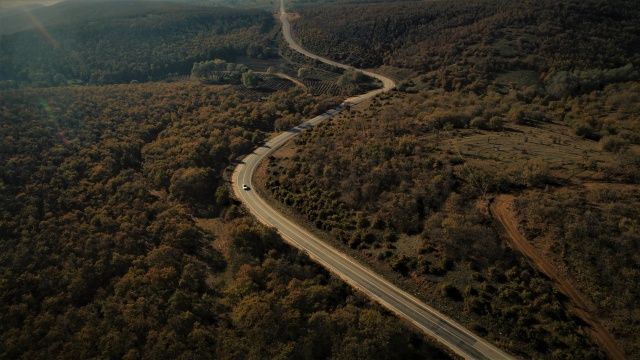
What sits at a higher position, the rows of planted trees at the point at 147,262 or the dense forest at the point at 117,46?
the dense forest at the point at 117,46

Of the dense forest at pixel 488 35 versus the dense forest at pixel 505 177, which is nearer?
the dense forest at pixel 505 177

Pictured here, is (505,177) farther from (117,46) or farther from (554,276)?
(117,46)

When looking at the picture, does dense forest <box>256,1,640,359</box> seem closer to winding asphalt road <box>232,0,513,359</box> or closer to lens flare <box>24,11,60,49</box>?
winding asphalt road <box>232,0,513,359</box>

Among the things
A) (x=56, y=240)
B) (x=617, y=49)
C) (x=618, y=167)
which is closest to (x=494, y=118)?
(x=618, y=167)

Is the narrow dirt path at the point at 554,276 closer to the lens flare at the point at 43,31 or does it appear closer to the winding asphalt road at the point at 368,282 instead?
the winding asphalt road at the point at 368,282

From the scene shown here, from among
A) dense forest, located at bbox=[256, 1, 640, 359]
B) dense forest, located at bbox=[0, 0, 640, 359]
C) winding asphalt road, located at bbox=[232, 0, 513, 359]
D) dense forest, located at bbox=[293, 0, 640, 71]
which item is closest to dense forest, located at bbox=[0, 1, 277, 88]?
dense forest, located at bbox=[293, 0, 640, 71]

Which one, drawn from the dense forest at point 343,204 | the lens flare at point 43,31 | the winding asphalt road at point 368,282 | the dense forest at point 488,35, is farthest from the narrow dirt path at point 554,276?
the lens flare at point 43,31
